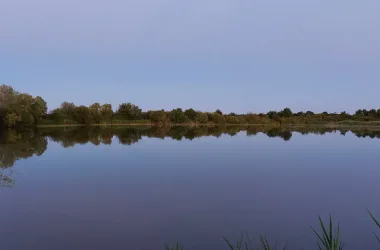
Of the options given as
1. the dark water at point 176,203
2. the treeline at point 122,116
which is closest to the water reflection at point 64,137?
the dark water at point 176,203

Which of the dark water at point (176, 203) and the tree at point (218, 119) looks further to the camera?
the tree at point (218, 119)

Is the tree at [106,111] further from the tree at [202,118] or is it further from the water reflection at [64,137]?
the water reflection at [64,137]

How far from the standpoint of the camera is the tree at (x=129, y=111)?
8225cm

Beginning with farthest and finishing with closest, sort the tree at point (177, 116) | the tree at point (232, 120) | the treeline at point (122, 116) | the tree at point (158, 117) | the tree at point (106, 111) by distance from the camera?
1. the tree at point (232, 120)
2. the tree at point (177, 116)
3. the tree at point (158, 117)
4. the tree at point (106, 111)
5. the treeline at point (122, 116)

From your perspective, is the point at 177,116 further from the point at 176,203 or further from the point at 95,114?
the point at 176,203

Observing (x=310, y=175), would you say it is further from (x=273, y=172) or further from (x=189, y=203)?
(x=189, y=203)

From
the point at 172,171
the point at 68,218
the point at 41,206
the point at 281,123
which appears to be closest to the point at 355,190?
the point at 172,171

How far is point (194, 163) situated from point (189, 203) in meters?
7.77

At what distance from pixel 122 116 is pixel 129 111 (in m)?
2.34

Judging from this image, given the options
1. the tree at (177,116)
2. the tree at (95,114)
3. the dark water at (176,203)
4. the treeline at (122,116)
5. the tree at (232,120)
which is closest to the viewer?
the dark water at (176,203)

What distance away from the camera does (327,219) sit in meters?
7.45

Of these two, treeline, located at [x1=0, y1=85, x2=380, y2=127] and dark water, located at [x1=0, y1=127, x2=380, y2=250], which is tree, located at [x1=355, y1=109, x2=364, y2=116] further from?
dark water, located at [x1=0, y1=127, x2=380, y2=250]

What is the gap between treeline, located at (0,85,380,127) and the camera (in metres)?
51.9

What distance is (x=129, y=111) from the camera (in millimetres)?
82375
